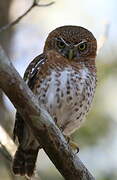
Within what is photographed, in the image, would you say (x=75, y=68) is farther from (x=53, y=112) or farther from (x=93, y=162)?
(x=93, y=162)

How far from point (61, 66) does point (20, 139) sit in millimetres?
822

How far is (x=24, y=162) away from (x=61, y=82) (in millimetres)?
895

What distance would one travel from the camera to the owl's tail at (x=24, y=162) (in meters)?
6.71

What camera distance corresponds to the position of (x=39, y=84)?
21.3ft

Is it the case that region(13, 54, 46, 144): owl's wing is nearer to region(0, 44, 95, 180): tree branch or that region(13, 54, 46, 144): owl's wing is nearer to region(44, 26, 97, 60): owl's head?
region(44, 26, 97, 60): owl's head

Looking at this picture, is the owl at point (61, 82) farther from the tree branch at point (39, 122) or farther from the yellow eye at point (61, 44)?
the tree branch at point (39, 122)

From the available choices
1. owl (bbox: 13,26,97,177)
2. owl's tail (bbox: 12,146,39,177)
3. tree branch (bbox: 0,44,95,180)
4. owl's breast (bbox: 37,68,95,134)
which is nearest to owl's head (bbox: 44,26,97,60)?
owl (bbox: 13,26,97,177)

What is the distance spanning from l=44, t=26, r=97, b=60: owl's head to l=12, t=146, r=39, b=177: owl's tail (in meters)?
0.99

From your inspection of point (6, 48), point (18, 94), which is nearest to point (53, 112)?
point (18, 94)

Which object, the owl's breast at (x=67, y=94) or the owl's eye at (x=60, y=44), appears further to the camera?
the owl's eye at (x=60, y=44)

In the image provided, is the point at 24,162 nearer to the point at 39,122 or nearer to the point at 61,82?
the point at 61,82

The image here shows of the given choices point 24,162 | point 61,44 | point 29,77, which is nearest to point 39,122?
point 29,77

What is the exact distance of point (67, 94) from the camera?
648 centimetres

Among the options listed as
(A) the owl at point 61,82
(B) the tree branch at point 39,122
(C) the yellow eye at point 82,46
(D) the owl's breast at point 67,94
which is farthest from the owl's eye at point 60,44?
(B) the tree branch at point 39,122
